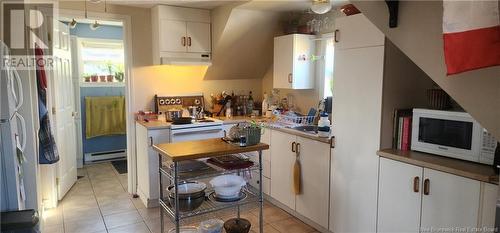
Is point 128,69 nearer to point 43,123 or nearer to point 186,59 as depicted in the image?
point 186,59

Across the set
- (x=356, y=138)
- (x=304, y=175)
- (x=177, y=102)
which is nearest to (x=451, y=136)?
(x=356, y=138)

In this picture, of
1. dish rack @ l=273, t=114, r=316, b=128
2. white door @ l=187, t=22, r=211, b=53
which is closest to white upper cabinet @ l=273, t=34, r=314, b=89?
dish rack @ l=273, t=114, r=316, b=128

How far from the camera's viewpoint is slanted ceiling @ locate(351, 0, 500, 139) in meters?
1.34

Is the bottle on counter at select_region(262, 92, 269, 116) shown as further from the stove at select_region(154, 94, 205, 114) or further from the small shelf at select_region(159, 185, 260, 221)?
the small shelf at select_region(159, 185, 260, 221)

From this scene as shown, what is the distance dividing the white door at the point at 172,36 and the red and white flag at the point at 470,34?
118 inches

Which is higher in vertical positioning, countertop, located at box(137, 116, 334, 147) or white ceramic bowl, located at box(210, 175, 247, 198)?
countertop, located at box(137, 116, 334, 147)

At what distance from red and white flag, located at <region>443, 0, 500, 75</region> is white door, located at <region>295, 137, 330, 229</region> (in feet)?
5.35

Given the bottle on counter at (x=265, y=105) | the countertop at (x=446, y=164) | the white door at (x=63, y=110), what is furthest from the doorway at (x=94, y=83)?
the countertop at (x=446, y=164)

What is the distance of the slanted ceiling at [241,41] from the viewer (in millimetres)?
3746

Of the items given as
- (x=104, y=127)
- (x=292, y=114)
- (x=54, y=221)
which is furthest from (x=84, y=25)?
(x=292, y=114)

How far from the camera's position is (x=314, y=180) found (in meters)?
3.06

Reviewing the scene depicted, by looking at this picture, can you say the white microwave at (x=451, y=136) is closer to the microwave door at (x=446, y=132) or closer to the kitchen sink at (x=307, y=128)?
the microwave door at (x=446, y=132)

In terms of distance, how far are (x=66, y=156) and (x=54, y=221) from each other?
3.29 feet

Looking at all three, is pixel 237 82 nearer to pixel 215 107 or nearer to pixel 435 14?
pixel 215 107
